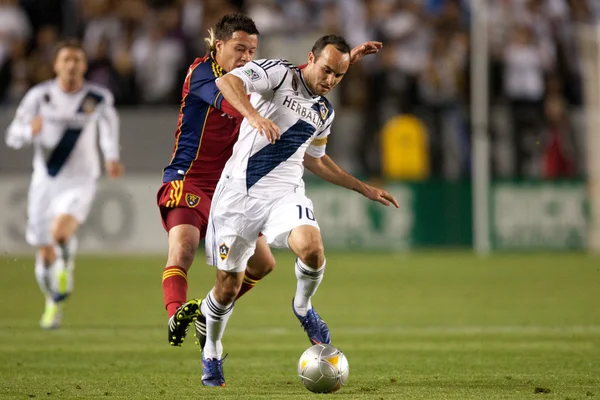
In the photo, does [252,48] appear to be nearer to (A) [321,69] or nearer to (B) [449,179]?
(A) [321,69]

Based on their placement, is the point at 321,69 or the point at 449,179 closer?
the point at 321,69

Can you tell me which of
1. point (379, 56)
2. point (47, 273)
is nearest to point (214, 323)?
point (47, 273)

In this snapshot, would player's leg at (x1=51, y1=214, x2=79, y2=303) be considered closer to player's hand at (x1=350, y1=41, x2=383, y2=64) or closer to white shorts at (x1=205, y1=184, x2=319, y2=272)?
white shorts at (x1=205, y1=184, x2=319, y2=272)

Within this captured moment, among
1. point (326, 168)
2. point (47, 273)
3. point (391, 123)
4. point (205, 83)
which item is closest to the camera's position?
point (205, 83)

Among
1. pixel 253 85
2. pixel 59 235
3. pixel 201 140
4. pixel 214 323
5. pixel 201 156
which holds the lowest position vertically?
pixel 214 323

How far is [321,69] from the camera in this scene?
743 centimetres

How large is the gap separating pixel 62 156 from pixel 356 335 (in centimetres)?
362

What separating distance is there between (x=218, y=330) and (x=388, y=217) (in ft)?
42.8

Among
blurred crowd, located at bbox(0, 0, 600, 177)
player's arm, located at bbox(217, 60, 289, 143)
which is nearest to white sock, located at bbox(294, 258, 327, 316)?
player's arm, located at bbox(217, 60, 289, 143)

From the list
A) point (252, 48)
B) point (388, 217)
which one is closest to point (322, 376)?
point (252, 48)

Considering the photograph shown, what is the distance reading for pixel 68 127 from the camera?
12.1 m

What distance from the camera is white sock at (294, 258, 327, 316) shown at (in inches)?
305

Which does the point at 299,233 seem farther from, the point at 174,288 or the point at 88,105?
the point at 88,105

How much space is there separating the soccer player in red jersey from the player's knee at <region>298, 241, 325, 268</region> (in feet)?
2.48
